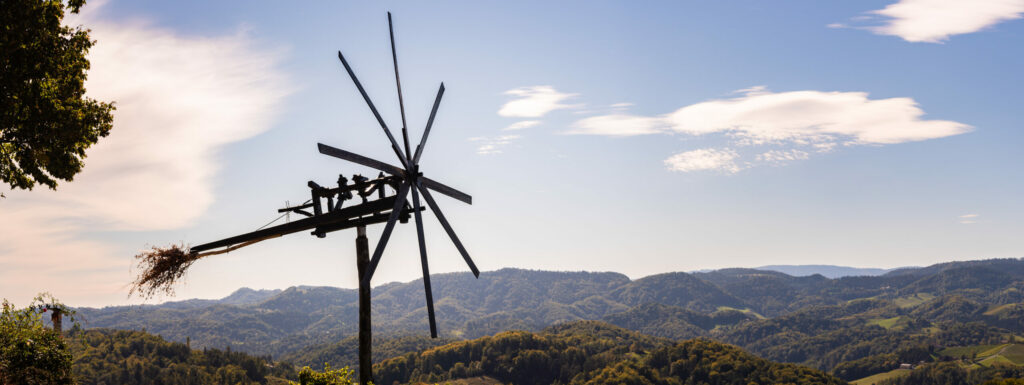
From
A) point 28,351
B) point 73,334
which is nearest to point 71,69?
point 28,351

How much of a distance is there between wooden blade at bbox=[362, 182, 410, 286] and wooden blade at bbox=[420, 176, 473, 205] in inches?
35.7

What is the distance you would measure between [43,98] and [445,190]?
42.5ft

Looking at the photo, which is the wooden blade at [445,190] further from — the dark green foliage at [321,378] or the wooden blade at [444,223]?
the dark green foliage at [321,378]

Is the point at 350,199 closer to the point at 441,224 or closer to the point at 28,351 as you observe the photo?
the point at 441,224

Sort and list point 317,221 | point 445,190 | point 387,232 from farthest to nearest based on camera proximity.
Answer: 1. point 445,190
2. point 317,221
3. point 387,232

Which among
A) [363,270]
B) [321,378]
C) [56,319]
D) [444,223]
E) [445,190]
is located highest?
[445,190]

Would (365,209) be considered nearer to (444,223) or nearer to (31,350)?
(444,223)

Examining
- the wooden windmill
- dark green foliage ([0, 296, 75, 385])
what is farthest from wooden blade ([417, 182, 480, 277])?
dark green foliage ([0, 296, 75, 385])

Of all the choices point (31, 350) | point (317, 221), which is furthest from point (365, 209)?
point (31, 350)

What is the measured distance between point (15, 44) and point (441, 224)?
1328 centimetres

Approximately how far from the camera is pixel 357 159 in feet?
49.1

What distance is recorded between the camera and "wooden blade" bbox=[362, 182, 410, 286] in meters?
13.8

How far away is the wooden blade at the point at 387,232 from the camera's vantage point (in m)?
13.8

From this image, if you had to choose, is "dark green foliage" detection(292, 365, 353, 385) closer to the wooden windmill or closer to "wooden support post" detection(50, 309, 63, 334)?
the wooden windmill
